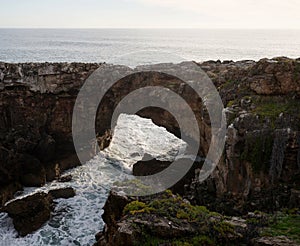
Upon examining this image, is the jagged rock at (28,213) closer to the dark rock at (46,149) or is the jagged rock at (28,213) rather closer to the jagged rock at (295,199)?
the dark rock at (46,149)

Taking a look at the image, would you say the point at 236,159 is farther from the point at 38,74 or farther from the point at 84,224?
the point at 38,74

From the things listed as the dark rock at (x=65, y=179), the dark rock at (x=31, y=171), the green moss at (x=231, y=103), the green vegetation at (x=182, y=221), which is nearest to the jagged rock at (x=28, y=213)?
the dark rock at (x=31, y=171)

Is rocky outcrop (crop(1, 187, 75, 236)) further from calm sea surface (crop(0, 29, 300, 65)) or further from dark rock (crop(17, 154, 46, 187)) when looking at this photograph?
calm sea surface (crop(0, 29, 300, 65))

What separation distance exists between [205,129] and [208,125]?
1.34 m

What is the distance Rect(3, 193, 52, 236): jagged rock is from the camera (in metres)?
17.9

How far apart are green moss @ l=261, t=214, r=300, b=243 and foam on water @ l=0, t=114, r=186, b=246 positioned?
10.2 metres

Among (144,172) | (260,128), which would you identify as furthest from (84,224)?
(260,128)

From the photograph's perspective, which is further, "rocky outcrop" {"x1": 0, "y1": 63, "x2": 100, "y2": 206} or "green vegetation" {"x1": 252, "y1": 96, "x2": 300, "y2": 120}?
"rocky outcrop" {"x1": 0, "y1": 63, "x2": 100, "y2": 206}

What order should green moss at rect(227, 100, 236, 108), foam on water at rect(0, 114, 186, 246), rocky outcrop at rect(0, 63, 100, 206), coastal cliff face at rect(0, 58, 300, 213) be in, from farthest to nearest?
rocky outcrop at rect(0, 63, 100, 206) < foam on water at rect(0, 114, 186, 246) < green moss at rect(227, 100, 236, 108) < coastal cliff face at rect(0, 58, 300, 213)

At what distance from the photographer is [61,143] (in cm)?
2867

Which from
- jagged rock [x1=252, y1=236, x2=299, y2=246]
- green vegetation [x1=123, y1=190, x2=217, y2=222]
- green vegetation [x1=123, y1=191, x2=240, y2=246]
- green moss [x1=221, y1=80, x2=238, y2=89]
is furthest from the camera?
green moss [x1=221, y1=80, x2=238, y2=89]

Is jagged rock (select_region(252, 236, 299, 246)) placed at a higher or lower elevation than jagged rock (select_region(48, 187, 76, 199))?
higher

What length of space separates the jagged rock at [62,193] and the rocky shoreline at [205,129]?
263cm

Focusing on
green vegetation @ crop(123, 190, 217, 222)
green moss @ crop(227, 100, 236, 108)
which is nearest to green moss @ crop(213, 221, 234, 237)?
green vegetation @ crop(123, 190, 217, 222)
